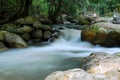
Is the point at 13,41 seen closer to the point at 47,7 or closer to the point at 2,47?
the point at 2,47

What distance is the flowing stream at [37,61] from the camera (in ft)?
18.7

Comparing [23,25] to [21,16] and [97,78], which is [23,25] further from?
[97,78]

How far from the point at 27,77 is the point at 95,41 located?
5.18m

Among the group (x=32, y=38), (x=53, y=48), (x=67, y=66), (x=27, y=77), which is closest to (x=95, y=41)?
(x=53, y=48)

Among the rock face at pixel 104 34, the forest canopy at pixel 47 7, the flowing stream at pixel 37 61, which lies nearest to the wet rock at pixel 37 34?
the flowing stream at pixel 37 61

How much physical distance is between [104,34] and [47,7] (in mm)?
7945

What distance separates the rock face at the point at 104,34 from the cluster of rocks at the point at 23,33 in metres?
2.14

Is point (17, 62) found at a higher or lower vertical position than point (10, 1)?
lower

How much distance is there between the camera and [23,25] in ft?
36.7

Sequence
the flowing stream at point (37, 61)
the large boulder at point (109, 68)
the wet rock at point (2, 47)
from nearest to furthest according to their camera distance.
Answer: the large boulder at point (109, 68), the flowing stream at point (37, 61), the wet rock at point (2, 47)

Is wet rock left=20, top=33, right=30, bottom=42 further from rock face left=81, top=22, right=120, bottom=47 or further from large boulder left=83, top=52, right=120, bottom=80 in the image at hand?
large boulder left=83, top=52, right=120, bottom=80

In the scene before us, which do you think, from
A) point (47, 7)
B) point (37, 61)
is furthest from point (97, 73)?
point (47, 7)

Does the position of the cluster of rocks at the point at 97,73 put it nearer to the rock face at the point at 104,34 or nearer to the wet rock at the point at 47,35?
the rock face at the point at 104,34

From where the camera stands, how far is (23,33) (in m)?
10.5
